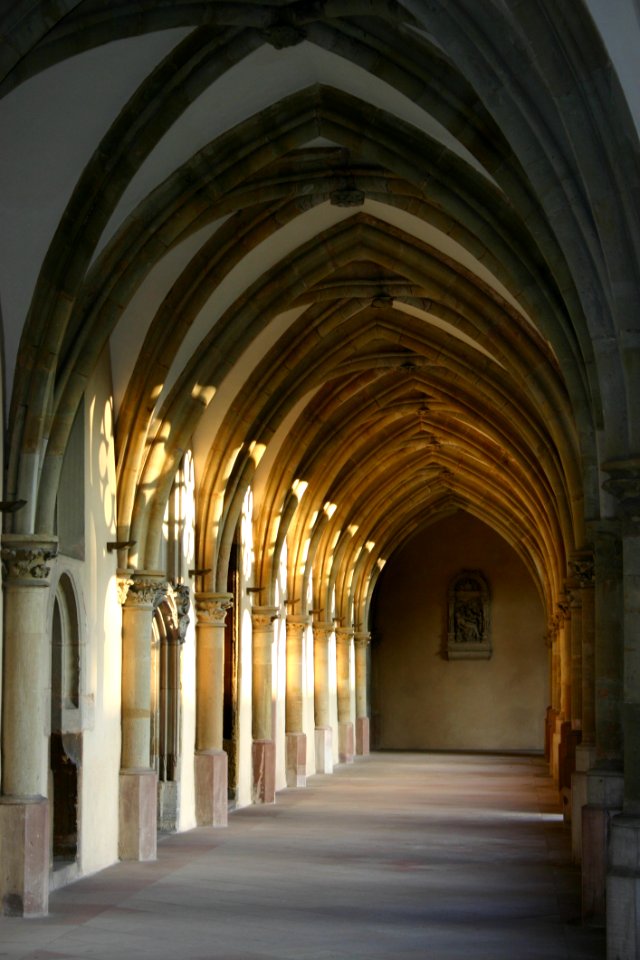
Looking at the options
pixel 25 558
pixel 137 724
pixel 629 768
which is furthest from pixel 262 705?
pixel 629 768

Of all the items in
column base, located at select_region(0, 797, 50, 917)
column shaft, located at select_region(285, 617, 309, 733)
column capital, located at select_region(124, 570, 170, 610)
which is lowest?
column base, located at select_region(0, 797, 50, 917)

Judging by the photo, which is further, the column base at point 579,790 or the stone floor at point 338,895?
the column base at point 579,790

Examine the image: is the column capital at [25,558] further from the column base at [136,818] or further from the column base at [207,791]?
the column base at [207,791]

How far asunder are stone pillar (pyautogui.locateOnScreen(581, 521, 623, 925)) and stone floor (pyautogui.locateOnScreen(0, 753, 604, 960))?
0.37 m

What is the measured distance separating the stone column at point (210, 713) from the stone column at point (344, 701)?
1362cm

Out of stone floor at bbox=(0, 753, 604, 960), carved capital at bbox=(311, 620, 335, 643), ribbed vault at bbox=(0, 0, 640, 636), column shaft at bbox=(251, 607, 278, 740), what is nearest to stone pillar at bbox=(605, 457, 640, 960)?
ribbed vault at bbox=(0, 0, 640, 636)

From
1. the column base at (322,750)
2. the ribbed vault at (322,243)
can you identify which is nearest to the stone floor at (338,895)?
the ribbed vault at (322,243)

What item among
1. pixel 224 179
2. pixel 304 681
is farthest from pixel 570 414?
pixel 304 681

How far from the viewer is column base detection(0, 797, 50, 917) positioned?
11.1 m

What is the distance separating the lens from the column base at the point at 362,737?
1359 inches

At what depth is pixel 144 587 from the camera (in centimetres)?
1530

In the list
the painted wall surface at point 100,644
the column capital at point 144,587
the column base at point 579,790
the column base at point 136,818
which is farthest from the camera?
the column capital at point 144,587

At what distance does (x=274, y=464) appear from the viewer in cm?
2200

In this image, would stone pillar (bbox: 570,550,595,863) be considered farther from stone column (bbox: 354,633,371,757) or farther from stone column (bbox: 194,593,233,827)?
stone column (bbox: 354,633,371,757)
